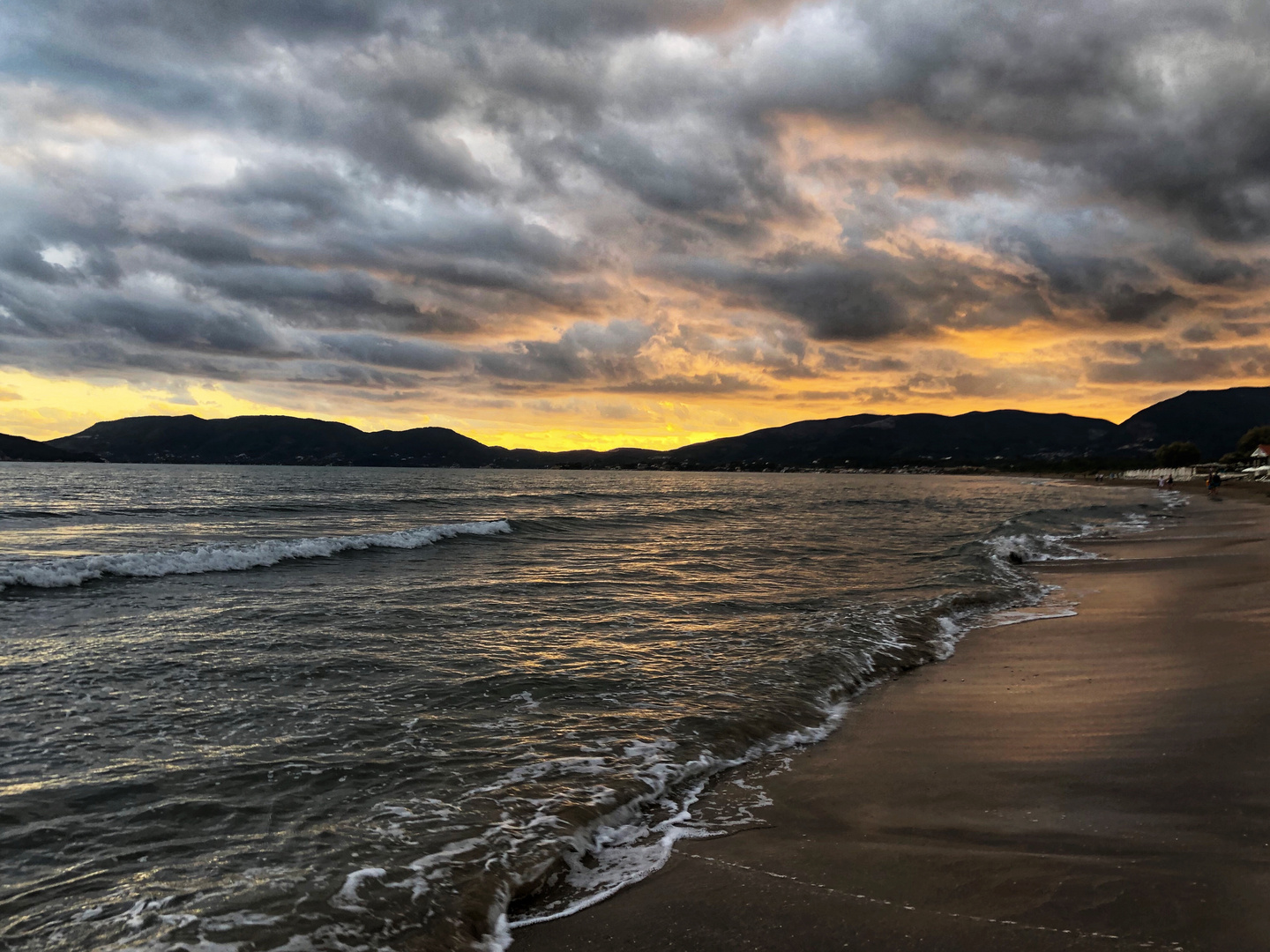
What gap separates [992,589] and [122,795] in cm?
1747

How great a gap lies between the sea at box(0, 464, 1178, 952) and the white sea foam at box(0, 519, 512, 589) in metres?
0.11

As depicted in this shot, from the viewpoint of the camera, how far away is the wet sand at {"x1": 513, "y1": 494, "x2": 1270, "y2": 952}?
13.0ft

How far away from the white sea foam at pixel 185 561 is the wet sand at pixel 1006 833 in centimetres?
1899

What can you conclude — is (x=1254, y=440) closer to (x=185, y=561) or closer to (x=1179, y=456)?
(x=1179, y=456)

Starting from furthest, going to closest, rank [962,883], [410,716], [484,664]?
[484,664], [410,716], [962,883]

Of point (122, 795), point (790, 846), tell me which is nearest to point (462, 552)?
point (122, 795)

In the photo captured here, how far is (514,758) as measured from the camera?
22.5 feet

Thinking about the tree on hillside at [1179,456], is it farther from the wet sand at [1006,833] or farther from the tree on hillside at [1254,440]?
the wet sand at [1006,833]

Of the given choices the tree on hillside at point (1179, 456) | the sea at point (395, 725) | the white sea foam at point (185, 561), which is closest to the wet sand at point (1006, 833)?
the sea at point (395, 725)

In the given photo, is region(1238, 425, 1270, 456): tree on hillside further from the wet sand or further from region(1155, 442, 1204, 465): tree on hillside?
the wet sand

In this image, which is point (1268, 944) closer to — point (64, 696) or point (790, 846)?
point (790, 846)

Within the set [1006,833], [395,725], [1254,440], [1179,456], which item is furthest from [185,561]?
[1179,456]

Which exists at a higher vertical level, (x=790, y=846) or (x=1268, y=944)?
(x=1268, y=944)

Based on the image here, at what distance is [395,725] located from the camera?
7.69 metres
